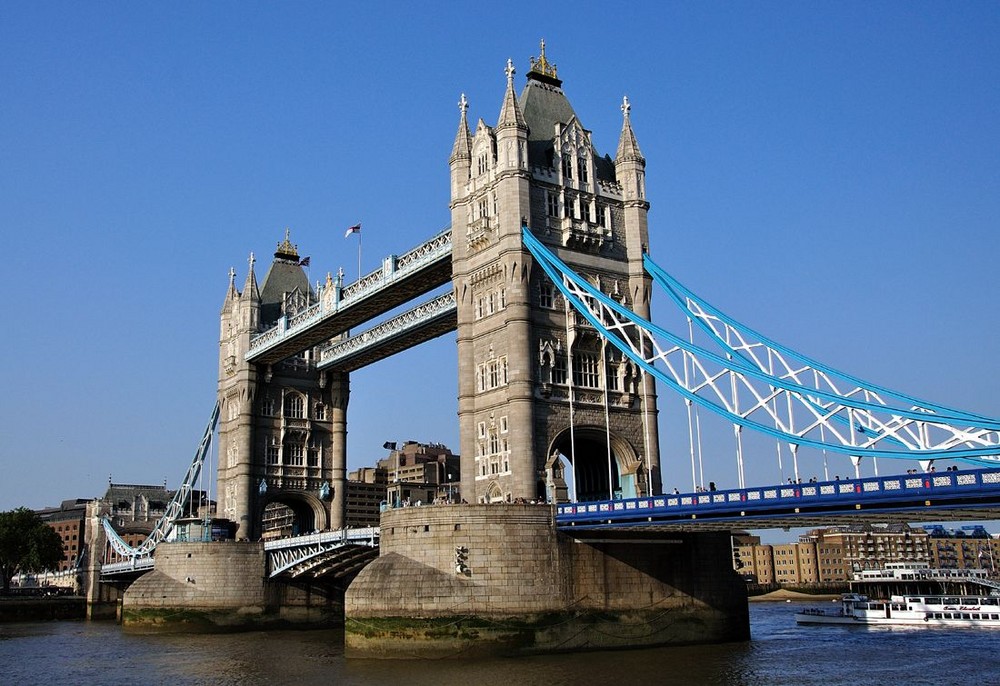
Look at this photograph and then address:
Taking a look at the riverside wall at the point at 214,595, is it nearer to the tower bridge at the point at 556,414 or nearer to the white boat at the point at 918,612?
the tower bridge at the point at 556,414

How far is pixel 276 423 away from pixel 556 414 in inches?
1265

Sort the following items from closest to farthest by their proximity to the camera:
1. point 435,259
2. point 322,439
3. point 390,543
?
point 390,543 < point 435,259 < point 322,439

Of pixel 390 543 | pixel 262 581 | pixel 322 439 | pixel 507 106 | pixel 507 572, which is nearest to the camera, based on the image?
pixel 507 572

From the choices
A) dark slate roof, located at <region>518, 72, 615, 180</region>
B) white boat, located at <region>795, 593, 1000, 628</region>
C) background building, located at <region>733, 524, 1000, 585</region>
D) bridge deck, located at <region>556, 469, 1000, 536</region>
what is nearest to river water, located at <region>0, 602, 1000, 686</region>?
white boat, located at <region>795, 593, 1000, 628</region>

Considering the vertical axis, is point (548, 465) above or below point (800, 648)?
above

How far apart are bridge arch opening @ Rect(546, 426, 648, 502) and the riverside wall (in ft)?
72.6

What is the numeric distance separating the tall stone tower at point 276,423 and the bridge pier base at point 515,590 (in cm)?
3083

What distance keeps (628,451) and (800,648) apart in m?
10.9

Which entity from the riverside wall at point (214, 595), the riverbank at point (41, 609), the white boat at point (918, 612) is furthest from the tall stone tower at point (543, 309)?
the riverbank at point (41, 609)

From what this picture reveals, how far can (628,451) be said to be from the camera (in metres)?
47.5

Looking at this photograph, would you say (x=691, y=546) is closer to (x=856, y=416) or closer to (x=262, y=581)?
(x=856, y=416)

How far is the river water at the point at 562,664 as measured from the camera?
108ft

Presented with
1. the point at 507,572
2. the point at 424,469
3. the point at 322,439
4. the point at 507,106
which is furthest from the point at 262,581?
the point at 424,469

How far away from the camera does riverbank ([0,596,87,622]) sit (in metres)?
79.9
